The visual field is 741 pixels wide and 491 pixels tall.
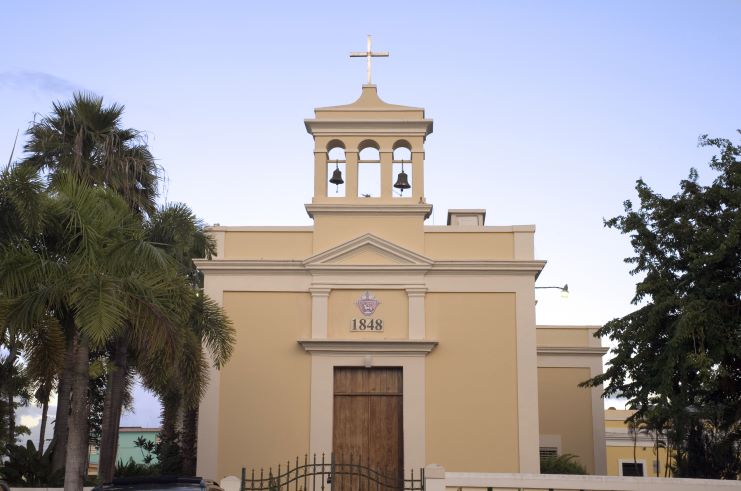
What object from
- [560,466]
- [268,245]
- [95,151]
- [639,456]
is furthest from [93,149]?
[639,456]

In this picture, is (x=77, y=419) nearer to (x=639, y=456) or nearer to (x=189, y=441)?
(x=189, y=441)

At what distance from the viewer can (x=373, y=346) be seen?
20.4 meters

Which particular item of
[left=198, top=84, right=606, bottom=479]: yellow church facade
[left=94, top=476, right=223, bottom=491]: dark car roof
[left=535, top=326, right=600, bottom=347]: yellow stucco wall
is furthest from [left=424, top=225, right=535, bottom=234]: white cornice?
[left=94, top=476, right=223, bottom=491]: dark car roof

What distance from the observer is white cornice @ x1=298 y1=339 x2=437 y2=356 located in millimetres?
20297

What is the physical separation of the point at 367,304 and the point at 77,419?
766 centimetres

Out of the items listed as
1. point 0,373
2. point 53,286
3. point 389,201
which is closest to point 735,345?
point 389,201

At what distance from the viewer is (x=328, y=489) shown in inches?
771

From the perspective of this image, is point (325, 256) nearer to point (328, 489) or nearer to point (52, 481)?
point (328, 489)

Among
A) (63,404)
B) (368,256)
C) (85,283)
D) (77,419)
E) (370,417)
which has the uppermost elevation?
(368,256)

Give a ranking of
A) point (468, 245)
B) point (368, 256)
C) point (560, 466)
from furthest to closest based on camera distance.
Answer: point (560, 466)
point (468, 245)
point (368, 256)

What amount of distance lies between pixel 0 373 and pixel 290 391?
19.4 ft

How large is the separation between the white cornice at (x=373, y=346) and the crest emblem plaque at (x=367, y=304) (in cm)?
64

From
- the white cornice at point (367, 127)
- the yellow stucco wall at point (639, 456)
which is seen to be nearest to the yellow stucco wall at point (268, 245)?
the white cornice at point (367, 127)

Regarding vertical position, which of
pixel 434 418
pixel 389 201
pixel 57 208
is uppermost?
pixel 389 201
